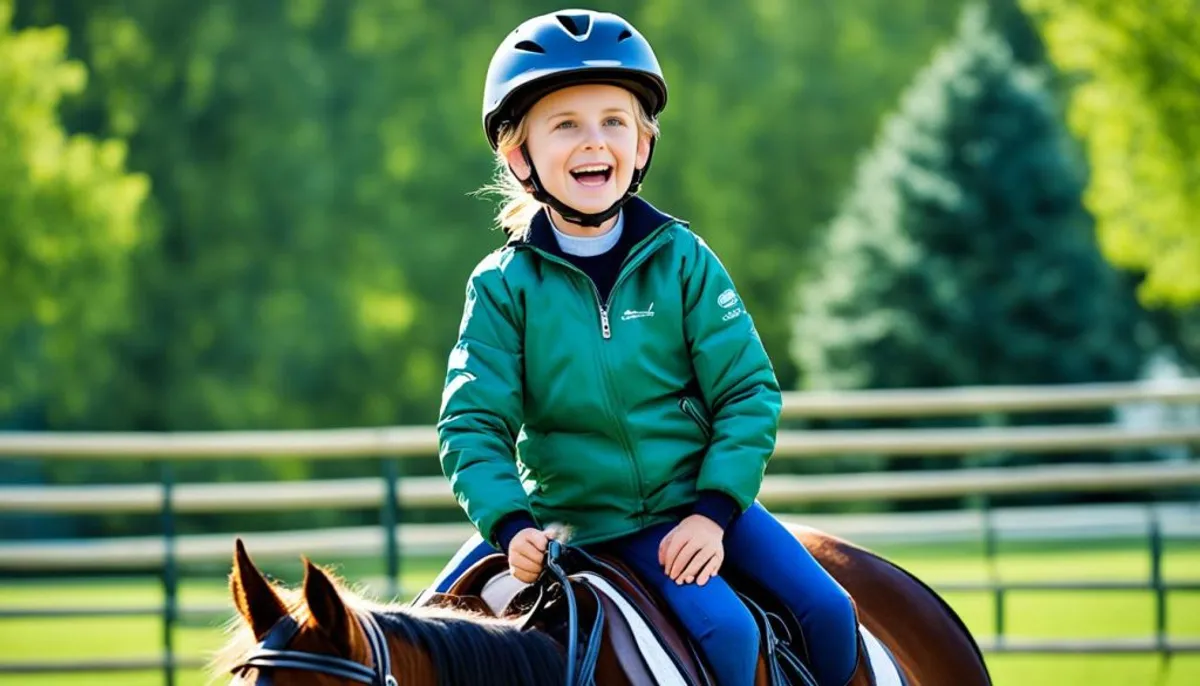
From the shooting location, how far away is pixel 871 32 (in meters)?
34.0

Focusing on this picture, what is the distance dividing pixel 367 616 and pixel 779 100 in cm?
3037

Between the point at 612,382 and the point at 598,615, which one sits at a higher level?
the point at 612,382

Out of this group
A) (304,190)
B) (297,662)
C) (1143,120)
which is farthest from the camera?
(304,190)

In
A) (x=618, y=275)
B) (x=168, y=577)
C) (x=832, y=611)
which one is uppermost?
(x=618, y=275)

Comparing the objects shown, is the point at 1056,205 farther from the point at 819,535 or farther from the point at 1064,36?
the point at 819,535

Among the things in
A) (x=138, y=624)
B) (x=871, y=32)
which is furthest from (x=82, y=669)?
(x=871, y=32)

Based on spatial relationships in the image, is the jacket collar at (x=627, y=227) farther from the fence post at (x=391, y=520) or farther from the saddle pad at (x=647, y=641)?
the fence post at (x=391, y=520)

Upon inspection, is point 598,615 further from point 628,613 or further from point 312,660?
point 312,660

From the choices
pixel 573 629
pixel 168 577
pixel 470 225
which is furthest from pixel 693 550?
pixel 470 225

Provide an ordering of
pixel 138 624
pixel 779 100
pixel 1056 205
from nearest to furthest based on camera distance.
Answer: pixel 138 624
pixel 1056 205
pixel 779 100

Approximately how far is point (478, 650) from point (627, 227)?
1.02 meters

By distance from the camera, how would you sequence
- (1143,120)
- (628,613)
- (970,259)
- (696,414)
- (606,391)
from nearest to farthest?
1. (628,613)
2. (606,391)
3. (696,414)
4. (1143,120)
5. (970,259)

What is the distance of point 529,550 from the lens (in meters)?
3.04

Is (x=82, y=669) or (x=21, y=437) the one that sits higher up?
(x=21, y=437)
